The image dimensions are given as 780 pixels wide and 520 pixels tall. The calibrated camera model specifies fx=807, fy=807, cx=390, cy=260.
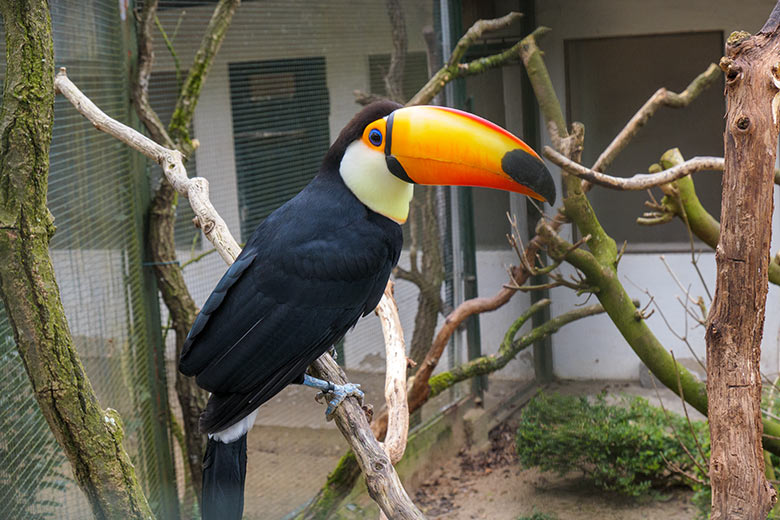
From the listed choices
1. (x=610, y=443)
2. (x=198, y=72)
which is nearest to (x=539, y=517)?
(x=610, y=443)

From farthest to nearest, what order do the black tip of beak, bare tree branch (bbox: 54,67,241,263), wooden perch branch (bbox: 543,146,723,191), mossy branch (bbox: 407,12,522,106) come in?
mossy branch (bbox: 407,12,522,106)
wooden perch branch (bbox: 543,146,723,191)
bare tree branch (bbox: 54,67,241,263)
the black tip of beak

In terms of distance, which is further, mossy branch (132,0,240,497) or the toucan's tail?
mossy branch (132,0,240,497)

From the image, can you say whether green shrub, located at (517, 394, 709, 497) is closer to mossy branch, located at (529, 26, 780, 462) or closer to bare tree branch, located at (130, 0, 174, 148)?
mossy branch, located at (529, 26, 780, 462)

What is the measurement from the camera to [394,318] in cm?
209

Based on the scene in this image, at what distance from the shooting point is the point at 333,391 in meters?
1.69

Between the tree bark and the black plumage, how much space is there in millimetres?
705

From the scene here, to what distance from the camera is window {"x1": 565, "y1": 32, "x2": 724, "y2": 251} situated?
4215mm

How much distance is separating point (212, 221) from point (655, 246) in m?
3.12

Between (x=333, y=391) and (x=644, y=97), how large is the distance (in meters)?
3.23

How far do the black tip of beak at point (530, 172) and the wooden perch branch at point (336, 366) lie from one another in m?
0.57

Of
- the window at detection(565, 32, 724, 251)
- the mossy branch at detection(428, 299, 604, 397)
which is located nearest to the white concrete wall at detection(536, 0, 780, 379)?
the window at detection(565, 32, 724, 251)

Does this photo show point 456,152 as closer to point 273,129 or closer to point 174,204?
point 174,204

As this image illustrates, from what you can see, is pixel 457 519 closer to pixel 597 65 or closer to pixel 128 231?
pixel 128 231

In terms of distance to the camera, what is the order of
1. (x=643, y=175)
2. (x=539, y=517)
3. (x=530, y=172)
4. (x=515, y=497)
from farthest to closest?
(x=515, y=497) < (x=539, y=517) < (x=643, y=175) < (x=530, y=172)
